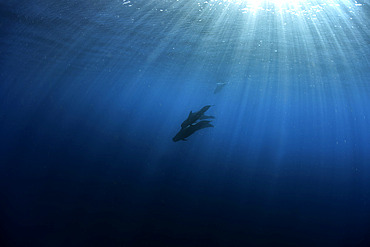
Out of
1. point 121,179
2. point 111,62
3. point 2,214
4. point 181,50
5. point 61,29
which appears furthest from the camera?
point 111,62

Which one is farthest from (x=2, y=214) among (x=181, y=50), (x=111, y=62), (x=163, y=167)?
(x=111, y=62)

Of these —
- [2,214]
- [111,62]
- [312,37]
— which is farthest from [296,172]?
[111,62]

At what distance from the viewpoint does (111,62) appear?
81.2 ft

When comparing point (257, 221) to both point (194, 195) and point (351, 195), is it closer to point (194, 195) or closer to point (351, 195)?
point (194, 195)

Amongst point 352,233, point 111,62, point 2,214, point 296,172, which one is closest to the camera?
point 2,214

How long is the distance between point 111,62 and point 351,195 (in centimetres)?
2344

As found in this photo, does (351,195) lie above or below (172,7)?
below

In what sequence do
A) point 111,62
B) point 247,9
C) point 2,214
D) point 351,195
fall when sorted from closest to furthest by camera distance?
point 2,214 < point 247,9 < point 351,195 < point 111,62

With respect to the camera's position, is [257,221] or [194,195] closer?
[257,221]

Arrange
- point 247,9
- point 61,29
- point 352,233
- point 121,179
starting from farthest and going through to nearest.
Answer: point 61,29 → point 121,179 → point 247,9 → point 352,233

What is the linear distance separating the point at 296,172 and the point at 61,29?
18.2m

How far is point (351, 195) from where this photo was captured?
12812mm

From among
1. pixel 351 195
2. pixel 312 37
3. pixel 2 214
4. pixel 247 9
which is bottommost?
pixel 351 195

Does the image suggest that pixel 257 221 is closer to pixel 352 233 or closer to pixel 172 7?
pixel 352 233
